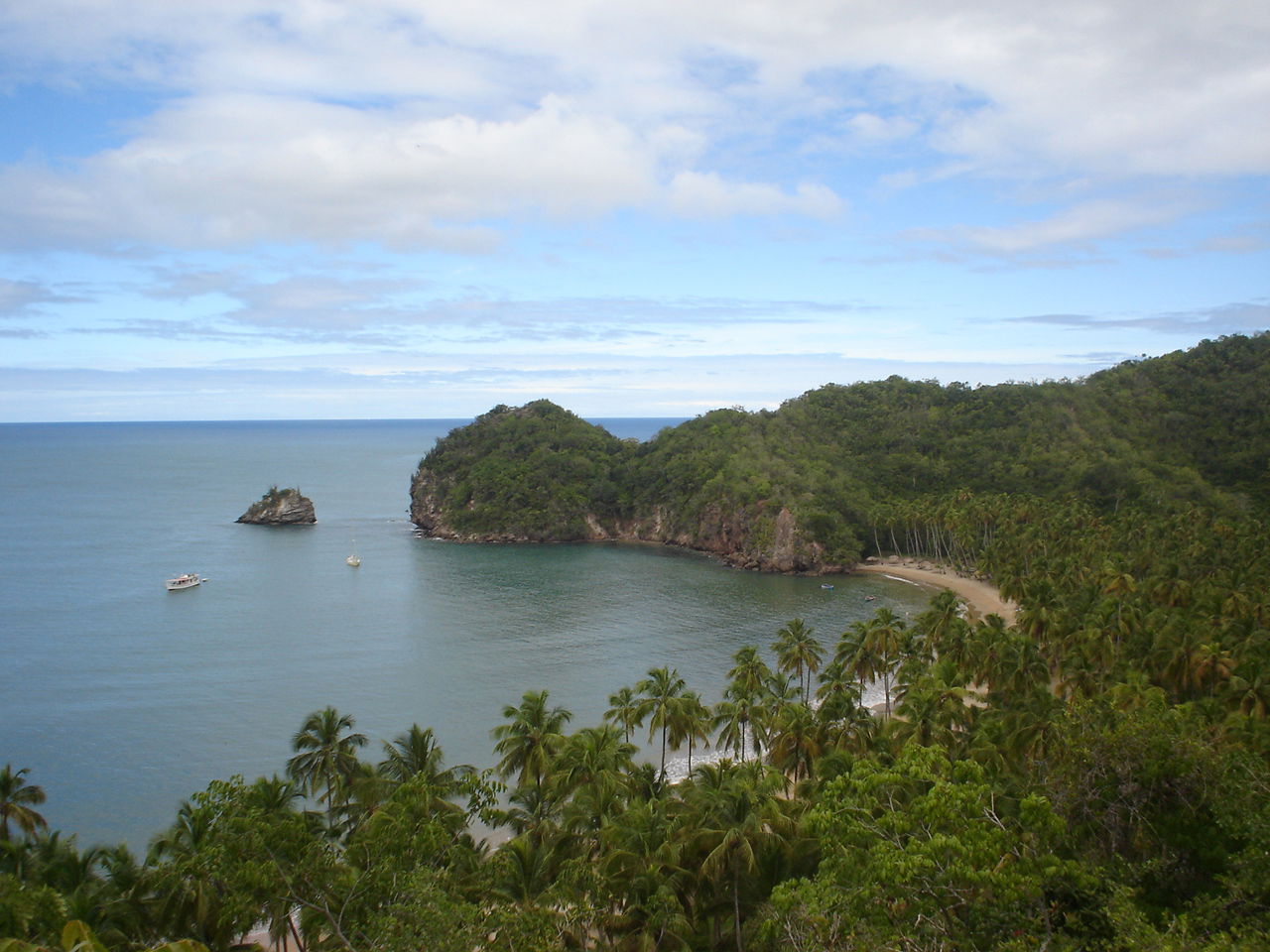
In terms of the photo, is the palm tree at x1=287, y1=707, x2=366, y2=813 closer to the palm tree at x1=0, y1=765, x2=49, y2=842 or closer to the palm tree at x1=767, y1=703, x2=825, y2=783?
the palm tree at x1=0, y1=765, x2=49, y2=842

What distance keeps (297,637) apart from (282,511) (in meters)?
61.8

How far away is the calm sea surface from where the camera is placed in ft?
133

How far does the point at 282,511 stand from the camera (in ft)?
387

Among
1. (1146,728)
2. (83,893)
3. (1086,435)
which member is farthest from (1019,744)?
(1086,435)

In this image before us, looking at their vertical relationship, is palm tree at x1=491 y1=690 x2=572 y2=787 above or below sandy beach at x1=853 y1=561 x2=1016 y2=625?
above

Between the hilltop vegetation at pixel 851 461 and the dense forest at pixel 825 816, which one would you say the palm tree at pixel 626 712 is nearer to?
the dense forest at pixel 825 816

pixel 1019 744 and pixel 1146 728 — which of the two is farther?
pixel 1019 744

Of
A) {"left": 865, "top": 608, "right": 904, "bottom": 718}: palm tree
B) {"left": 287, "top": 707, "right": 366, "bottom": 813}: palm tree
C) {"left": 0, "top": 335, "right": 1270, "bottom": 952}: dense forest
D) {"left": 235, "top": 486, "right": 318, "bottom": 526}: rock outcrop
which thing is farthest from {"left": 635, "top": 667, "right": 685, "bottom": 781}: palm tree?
{"left": 235, "top": 486, "right": 318, "bottom": 526}: rock outcrop

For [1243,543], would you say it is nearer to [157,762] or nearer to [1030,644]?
[1030,644]

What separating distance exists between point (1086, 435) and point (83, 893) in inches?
4478

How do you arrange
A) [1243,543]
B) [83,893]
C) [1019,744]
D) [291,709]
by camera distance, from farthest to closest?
1. [1243,543]
2. [291,709]
3. [1019,744]
4. [83,893]

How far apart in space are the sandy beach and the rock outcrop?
75815 mm

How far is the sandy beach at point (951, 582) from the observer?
70262 mm

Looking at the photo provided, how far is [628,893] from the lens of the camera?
20391 mm
